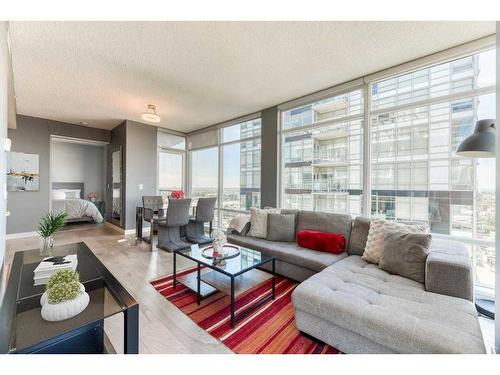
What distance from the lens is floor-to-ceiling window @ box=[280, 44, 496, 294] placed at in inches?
89.7

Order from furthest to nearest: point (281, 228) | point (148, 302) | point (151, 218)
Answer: point (151, 218) → point (281, 228) → point (148, 302)

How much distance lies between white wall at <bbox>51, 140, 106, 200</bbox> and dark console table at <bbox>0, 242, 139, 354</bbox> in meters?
7.18

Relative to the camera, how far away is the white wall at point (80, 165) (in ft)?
22.7

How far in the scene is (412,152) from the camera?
2.70 m

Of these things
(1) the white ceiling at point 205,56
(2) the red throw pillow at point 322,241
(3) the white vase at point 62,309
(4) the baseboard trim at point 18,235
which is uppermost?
(1) the white ceiling at point 205,56

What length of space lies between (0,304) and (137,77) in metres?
2.85

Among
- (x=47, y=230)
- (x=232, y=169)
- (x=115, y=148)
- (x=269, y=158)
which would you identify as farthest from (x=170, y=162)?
(x=47, y=230)

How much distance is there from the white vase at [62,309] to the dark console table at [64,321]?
21mm

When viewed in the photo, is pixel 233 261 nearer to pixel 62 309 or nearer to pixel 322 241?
pixel 322 241

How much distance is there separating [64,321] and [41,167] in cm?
566

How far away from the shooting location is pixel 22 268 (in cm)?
149

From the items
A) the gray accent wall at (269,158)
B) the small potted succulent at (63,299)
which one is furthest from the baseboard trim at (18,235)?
the small potted succulent at (63,299)

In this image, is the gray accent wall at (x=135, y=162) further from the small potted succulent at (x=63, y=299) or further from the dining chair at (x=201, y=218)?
the small potted succulent at (x=63, y=299)
